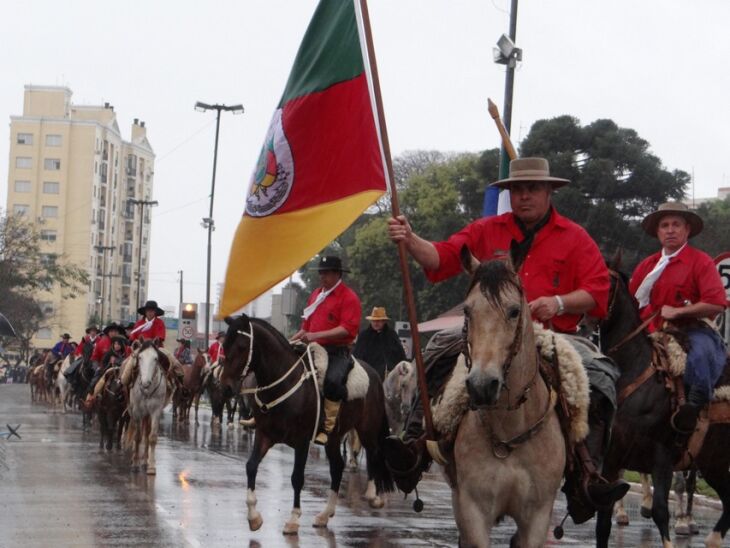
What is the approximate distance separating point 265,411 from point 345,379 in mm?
1015

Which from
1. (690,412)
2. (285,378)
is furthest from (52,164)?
(690,412)

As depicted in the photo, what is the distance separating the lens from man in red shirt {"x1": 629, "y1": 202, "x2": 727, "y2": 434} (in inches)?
449

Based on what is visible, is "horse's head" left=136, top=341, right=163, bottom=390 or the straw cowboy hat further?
"horse's head" left=136, top=341, right=163, bottom=390

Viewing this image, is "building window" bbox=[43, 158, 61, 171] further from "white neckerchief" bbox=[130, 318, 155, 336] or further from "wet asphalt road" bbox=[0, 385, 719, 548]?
"white neckerchief" bbox=[130, 318, 155, 336]

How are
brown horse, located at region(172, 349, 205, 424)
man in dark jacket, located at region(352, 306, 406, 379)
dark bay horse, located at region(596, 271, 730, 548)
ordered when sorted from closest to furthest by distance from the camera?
dark bay horse, located at region(596, 271, 730, 548), man in dark jacket, located at region(352, 306, 406, 379), brown horse, located at region(172, 349, 205, 424)

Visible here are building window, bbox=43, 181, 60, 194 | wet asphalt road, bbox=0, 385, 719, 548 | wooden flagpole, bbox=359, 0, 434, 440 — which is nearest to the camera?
wooden flagpole, bbox=359, 0, 434, 440

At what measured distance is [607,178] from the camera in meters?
48.4

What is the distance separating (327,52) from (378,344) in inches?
528

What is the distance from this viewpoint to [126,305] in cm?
17200

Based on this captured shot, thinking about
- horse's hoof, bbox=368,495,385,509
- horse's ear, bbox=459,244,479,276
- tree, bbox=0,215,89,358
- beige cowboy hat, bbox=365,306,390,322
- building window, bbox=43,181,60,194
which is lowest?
horse's hoof, bbox=368,495,385,509

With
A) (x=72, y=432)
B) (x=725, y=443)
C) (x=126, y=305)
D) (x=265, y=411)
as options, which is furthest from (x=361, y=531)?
(x=126, y=305)

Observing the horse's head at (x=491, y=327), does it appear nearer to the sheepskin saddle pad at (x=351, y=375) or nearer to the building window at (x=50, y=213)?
the sheepskin saddle pad at (x=351, y=375)

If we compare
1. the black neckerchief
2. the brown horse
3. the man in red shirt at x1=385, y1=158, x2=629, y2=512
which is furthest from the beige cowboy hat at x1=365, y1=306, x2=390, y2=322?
the brown horse

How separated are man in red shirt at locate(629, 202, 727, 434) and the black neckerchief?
353 cm
